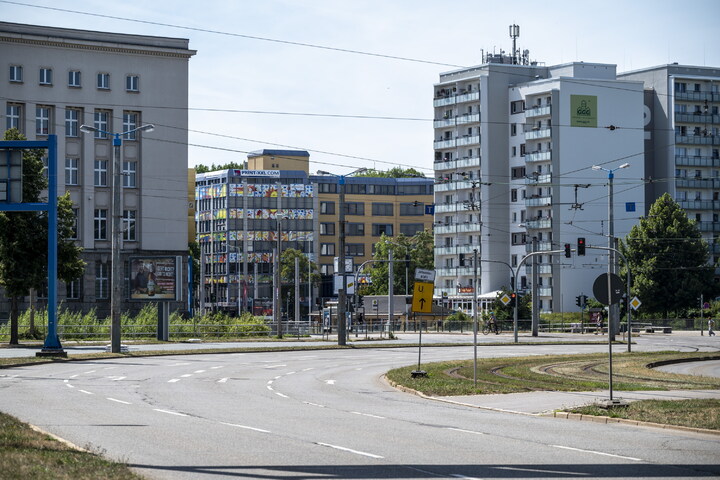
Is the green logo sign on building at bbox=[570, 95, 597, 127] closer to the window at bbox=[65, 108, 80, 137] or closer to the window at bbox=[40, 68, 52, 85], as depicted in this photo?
the window at bbox=[65, 108, 80, 137]

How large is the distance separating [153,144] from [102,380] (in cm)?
5349

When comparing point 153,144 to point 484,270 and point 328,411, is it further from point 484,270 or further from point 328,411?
point 328,411

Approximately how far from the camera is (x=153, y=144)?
82938 mm

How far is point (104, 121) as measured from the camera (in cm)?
8231

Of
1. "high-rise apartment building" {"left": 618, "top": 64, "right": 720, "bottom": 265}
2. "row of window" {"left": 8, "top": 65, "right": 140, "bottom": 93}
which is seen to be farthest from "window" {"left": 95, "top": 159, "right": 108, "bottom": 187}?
"high-rise apartment building" {"left": 618, "top": 64, "right": 720, "bottom": 265}

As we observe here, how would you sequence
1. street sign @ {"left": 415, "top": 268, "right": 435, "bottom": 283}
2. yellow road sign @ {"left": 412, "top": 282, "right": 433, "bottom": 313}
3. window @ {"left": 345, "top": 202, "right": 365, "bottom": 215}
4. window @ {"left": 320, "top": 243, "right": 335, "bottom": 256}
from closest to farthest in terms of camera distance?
yellow road sign @ {"left": 412, "top": 282, "right": 433, "bottom": 313}, street sign @ {"left": 415, "top": 268, "right": 435, "bottom": 283}, window @ {"left": 345, "top": 202, "right": 365, "bottom": 215}, window @ {"left": 320, "top": 243, "right": 335, "bottom": 256}

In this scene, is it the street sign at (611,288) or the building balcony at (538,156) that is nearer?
the street sign at (611,288)

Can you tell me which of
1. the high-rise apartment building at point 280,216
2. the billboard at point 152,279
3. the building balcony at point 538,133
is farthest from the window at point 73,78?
the high-rise apartment building at point 280,216

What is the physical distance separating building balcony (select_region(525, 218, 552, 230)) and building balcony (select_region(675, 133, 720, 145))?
58.3ft

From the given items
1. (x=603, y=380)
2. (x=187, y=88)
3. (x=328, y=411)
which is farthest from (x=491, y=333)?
(x=328, y=411)

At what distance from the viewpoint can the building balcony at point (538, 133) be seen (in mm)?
118500

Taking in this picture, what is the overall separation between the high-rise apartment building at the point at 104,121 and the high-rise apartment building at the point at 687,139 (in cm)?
5999

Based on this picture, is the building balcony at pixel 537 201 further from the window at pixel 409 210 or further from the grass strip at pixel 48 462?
the grass strip at pixel 48 462

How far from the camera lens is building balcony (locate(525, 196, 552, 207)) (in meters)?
119
